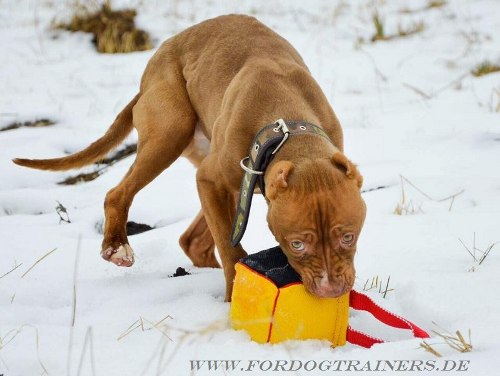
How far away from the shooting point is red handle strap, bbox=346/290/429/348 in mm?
2909

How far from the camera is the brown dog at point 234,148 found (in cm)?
291

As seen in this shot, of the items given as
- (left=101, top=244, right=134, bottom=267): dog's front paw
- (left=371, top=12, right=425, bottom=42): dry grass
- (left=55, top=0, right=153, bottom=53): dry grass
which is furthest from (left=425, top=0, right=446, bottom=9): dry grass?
(left=101, top=244, right=134, bottom=267): dog's front paw

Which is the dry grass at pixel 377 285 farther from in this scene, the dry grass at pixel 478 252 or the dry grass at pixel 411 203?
the dry grass at pixel 411 203

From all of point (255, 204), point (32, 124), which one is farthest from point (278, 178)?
point (32, 124)

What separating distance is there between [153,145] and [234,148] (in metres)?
0.91

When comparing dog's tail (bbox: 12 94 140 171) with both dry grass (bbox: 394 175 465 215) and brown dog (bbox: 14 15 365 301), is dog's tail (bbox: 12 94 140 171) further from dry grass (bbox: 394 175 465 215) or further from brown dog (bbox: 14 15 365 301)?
dry grass (bbox: 394 175 465 215)

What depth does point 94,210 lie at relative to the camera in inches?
203

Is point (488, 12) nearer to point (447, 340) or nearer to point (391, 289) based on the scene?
point (391, 289)

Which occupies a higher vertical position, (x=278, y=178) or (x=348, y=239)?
(x=278, y=178)

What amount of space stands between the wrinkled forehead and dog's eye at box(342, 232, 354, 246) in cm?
3

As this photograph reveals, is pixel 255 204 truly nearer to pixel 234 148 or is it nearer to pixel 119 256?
pixel 119 256

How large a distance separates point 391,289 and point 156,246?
5.85 ft

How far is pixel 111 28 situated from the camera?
9094 mm

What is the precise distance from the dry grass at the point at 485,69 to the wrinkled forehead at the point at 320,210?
210 inches
